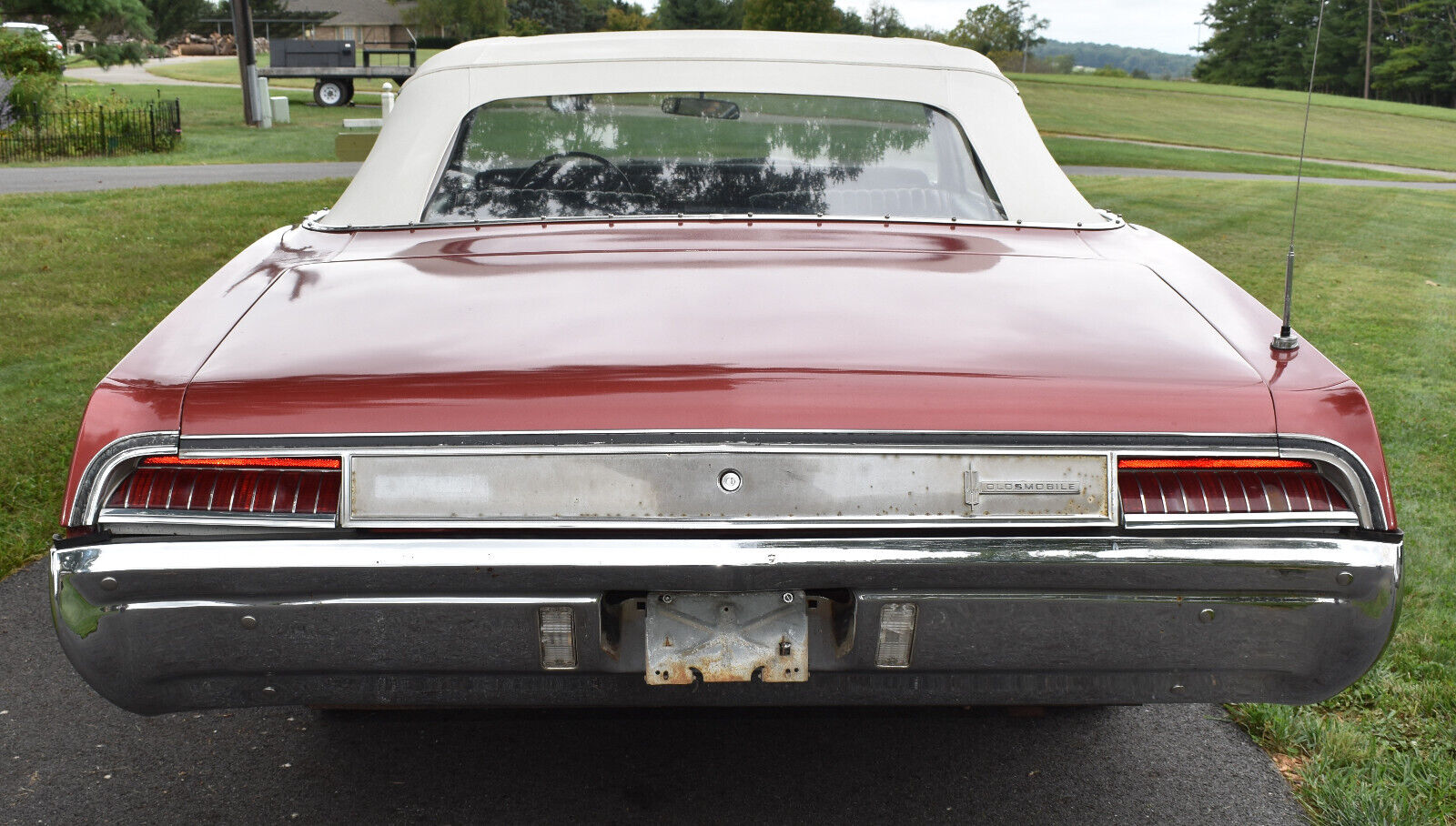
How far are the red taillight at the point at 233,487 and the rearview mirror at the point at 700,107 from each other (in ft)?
5.25

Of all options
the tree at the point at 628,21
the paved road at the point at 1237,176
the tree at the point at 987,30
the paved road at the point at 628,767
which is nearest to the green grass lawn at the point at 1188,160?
the paved road at the point at 1237,176

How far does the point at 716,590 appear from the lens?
1978 millimetres

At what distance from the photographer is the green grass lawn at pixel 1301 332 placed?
294 centimetres

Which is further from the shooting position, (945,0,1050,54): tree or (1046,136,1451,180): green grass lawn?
(945,0,1050,54): tree

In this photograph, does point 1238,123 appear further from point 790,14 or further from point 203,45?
point 203,45

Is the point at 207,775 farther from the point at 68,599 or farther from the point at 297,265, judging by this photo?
the point at 297,265

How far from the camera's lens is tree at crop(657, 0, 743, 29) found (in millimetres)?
67375

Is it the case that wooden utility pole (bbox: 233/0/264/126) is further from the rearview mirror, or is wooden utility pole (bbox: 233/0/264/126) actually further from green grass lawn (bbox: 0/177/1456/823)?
the rearview mirror

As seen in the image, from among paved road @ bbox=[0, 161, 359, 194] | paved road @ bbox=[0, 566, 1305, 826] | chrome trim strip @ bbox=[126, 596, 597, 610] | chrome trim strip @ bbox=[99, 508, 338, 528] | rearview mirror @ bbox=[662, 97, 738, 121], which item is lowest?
paved road @ bbox=[0, 566, 1305, 826]

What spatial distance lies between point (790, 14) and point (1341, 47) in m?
46.1

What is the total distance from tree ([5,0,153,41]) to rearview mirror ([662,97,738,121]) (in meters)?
32.4

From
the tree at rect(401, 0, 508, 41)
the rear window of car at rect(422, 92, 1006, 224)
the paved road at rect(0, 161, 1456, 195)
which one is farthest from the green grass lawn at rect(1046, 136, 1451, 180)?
the tree at rect(401, 0, 508, 41)

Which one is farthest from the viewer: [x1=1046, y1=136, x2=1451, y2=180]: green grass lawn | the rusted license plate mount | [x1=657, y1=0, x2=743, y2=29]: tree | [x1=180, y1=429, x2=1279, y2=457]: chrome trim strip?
[x1=657, y1=0, x2=743, y2=29]: tree

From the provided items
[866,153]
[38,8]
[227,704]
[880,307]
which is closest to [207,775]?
[227,704]
